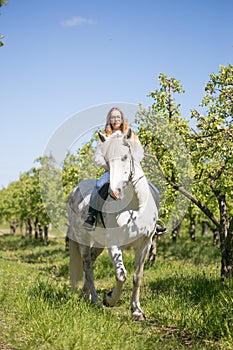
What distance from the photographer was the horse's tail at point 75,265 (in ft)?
28.1

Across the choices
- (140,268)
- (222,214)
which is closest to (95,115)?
(140,268)

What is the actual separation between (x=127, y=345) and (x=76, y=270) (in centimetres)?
370

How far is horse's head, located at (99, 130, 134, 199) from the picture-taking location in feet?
19.1

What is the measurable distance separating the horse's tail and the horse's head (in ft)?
9.67

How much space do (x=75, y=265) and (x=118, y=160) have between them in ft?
11.2

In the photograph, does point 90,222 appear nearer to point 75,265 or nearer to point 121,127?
Result: point 121,127

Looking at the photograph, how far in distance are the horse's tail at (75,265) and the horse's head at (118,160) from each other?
295 cm

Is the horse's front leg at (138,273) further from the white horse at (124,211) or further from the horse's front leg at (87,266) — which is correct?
the horse's front leg at (87,266)

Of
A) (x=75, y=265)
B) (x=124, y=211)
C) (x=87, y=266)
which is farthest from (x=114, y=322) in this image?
(x=75, y=265)

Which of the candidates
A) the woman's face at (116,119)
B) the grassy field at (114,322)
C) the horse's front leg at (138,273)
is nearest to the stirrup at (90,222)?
the horse's front leg at (138,273)

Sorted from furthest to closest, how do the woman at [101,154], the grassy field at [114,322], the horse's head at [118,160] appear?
1. the woman at [101,154]
2. the horse's head at [118,160]
3. the grassy field at [114,322]

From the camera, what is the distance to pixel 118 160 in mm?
5977

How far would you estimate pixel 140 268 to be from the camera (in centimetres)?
705

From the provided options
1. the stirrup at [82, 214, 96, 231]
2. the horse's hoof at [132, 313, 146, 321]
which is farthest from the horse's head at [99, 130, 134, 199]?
the horse's hoof at [132, 313, 146, 321]
